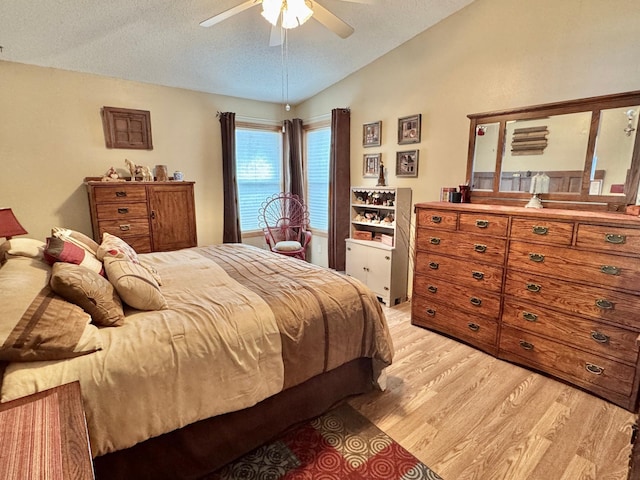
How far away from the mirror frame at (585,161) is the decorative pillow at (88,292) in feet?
9.55

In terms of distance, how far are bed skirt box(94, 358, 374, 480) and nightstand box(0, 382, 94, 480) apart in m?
0.43

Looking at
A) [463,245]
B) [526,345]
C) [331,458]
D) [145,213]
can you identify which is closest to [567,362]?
[526,345]

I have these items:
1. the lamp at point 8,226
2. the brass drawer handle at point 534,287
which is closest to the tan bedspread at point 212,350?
the brass drawer handle at point 534,287

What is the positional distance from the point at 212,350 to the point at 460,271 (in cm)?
208

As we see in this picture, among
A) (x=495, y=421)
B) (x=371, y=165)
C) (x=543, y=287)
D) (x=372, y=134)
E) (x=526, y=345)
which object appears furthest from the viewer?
(x=371, y=165)

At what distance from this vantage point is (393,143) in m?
Answer: 3.73

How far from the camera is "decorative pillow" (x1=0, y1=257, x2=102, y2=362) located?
1113 mm

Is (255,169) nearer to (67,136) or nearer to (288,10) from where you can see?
(67,136)

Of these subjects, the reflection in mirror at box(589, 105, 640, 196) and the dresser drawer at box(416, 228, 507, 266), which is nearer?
the reflection in mirror at box(589, 105, 640, 196)

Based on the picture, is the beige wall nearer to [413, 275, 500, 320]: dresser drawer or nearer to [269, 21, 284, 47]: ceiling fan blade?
[269, 21, 284, 47]: ceiling fan blade

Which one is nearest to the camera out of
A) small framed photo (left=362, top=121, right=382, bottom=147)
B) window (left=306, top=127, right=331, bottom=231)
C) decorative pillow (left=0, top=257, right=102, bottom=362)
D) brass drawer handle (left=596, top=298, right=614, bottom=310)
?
decorative pillow (left=0, top=257, right=102, bottom=362)

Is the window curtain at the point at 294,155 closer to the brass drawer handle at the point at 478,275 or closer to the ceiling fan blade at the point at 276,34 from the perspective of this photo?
the ceiling fan blade at the point at 276,34

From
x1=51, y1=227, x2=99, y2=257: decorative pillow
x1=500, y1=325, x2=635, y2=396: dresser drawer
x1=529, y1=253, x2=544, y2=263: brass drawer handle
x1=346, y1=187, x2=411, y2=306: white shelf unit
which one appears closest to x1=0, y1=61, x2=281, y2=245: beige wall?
x1=51, y1=227, x2=99, y2=257: decorative pillow

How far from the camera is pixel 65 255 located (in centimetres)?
162
